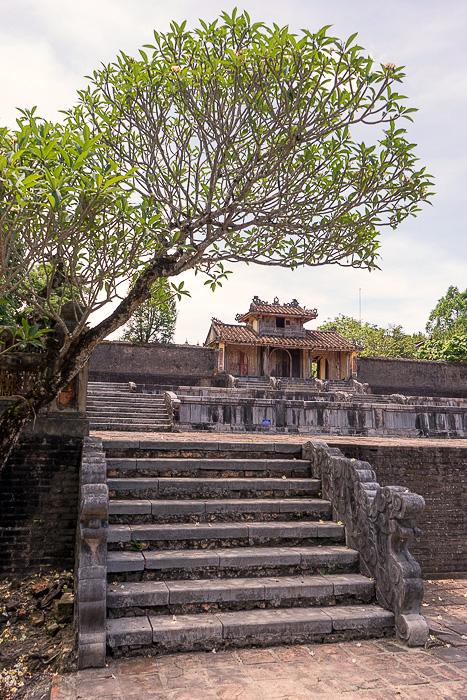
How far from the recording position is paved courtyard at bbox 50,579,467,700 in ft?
11.3

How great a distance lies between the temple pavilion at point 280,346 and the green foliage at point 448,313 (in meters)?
16.8

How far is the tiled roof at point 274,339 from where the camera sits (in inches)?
1219

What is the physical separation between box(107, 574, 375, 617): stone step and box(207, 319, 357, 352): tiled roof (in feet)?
83.6

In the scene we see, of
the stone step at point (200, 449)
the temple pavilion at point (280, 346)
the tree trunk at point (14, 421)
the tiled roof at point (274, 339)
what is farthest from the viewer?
the temple pavilion at point (280, 346)

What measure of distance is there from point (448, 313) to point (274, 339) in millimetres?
22986

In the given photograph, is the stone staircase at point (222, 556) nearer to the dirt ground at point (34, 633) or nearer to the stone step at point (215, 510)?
the stone step at point (215, 510)

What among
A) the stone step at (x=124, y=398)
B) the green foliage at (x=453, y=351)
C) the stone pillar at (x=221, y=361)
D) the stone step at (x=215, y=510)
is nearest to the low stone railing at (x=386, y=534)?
the stone step at (x=215, y=510)

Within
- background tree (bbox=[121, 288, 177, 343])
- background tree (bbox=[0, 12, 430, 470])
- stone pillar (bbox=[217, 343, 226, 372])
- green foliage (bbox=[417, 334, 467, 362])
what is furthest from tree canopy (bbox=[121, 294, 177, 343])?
background tree (bbox=[0, 12, 430, 470])

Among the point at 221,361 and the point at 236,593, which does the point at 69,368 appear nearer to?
the point at 236,593

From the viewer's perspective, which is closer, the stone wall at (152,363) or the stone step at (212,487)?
the stone step at (212,487)

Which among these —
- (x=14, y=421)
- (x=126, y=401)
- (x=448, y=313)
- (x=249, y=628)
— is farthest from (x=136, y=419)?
(x=448, y=313)

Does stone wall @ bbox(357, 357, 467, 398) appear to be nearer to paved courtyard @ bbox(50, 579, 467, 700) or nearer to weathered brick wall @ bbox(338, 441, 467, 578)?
weathered brick wall @ bbox(338, 441, 467, 578)

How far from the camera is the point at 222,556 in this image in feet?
→ 16.0

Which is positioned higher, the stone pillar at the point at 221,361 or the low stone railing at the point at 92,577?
the stone pillar at the point at 221,361
